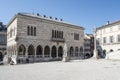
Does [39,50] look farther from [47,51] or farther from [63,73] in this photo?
[63,73]

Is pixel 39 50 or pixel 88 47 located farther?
pixel 88 47

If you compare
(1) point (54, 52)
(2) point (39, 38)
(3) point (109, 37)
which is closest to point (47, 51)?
(1) point (54, 52)

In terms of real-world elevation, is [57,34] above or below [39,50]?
above

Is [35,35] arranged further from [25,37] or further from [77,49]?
[77,49]

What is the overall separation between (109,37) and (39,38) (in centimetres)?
2327

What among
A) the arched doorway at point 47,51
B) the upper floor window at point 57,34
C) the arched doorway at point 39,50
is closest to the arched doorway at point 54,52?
the arched doorway at point 47,51

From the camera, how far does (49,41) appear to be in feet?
119

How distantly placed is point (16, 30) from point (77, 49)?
1999 centimetres

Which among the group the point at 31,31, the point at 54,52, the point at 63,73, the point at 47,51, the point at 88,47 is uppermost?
the point at 31,31

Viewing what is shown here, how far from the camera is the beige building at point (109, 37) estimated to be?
43.2m

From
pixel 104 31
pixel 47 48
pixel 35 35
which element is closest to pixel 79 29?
pixel 104 31

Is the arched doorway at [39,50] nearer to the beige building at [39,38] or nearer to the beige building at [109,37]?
the beige building at [39,38]

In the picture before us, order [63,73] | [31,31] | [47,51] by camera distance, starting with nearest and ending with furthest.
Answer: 1. [63,73]
2. [31,31]
3. [47,51]

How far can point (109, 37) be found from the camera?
152 ft
